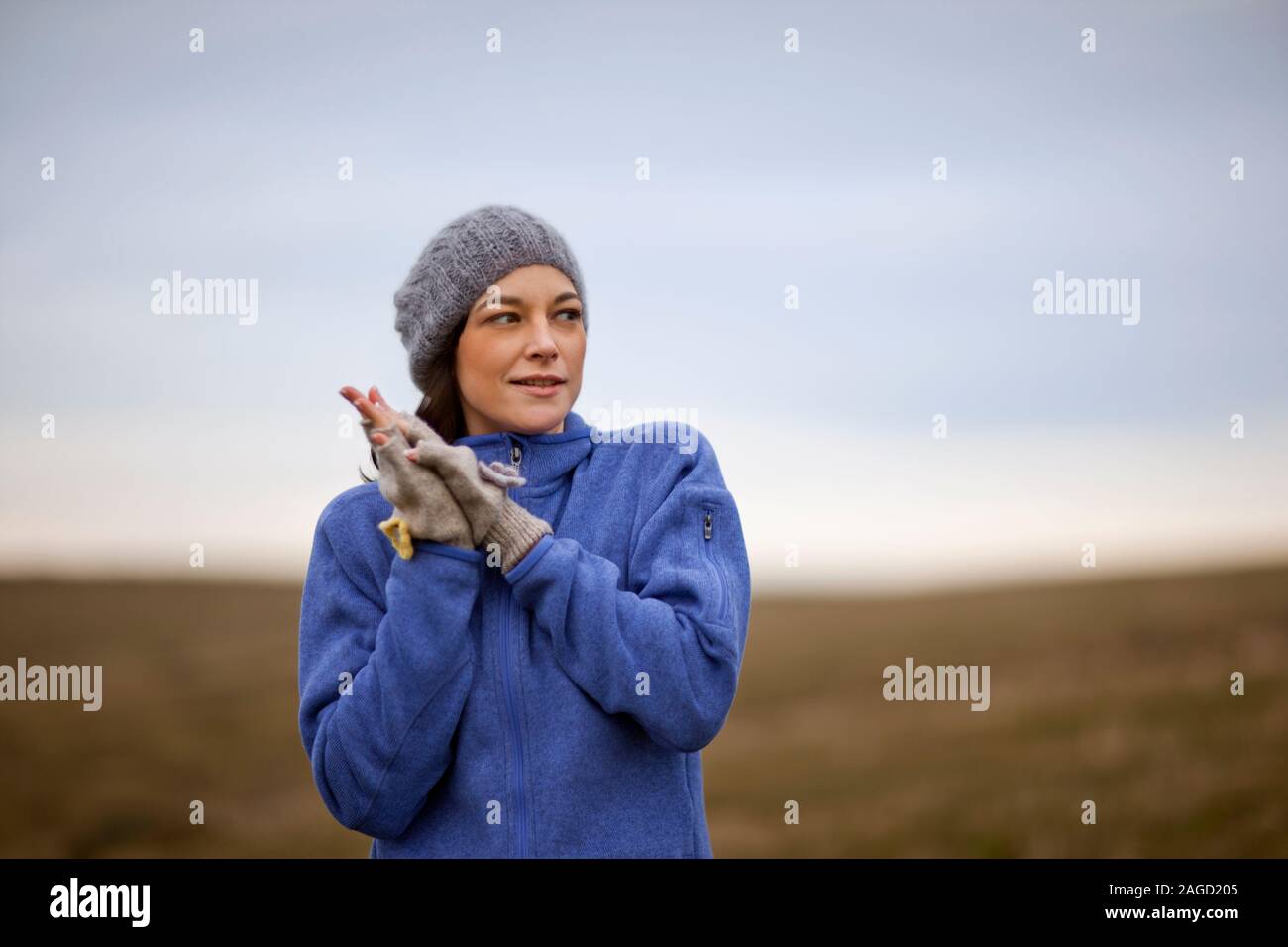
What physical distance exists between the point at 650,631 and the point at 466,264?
104 cm

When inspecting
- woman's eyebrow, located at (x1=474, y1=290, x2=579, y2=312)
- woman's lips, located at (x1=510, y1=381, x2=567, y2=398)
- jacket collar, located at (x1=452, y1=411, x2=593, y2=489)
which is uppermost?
woman's eyebrow, located at (x1=474, y1=290, x2=579, y2=312)

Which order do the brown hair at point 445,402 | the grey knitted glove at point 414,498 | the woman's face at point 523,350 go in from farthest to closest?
the brown hair at point 445,402
the woman's face at point 523,350
the grey knitted glove at point 414,498

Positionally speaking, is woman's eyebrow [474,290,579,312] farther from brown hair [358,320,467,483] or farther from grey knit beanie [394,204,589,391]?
brown hair [358,320,467,483]

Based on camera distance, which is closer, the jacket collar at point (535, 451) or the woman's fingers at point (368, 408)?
the woman's fingers at point (368, 408)

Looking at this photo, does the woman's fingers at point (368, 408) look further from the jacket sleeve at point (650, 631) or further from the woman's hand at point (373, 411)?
the jacket sleeve at point (650, 631)

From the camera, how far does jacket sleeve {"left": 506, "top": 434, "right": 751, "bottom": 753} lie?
2523mm

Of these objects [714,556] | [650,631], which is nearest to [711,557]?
[714,556]

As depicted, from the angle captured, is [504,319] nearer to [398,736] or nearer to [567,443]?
[567,443]

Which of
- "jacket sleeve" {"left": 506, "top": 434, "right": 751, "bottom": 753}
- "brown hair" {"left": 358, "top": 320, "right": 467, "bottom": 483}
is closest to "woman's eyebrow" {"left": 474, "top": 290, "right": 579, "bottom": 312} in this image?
"brown hair" {"left": 358, "top": 320, "right": 467, "bottom": 483}

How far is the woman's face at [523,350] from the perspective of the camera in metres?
2.79

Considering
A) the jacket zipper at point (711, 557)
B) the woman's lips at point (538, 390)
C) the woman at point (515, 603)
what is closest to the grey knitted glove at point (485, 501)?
the woman at point (515, 603)

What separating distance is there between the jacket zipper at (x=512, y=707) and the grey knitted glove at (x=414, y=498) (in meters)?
0.20
